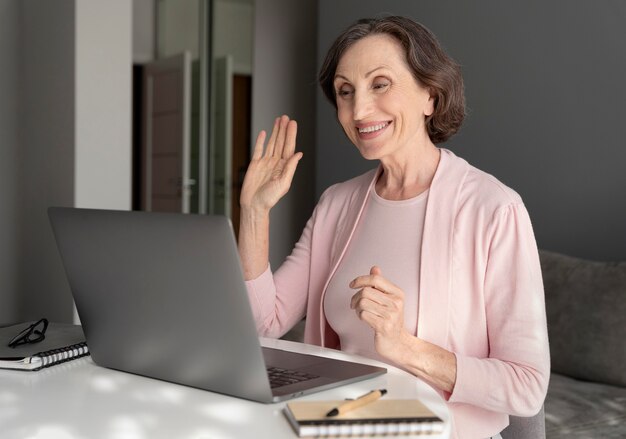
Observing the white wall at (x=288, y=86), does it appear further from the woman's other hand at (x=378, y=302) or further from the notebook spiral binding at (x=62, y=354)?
the woman's other hand at (x=378, y=302)

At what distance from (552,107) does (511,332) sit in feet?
7.08

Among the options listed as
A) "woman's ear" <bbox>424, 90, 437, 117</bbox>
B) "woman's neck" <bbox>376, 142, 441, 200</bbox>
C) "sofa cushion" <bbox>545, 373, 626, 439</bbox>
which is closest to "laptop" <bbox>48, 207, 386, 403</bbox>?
"woman's neck" <bbox>376, 142, 441, 200</bbox>

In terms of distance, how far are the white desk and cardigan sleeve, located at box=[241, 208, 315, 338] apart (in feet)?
1.67

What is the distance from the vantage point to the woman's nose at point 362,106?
5.82 feet

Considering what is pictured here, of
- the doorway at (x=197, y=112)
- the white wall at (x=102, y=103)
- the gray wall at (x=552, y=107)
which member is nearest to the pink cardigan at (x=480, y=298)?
the gray wall at (x=552, y=107)

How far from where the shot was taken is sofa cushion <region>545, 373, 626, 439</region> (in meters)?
2.32

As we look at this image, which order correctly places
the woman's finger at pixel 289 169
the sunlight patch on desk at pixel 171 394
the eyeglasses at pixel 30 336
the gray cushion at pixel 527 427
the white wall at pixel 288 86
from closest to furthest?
the sunlight patch on desk at pixel 171 394 → the eyeglasses at pixel 30 336 → the gray cushion at pixel 527 427 → the woman's finger at pixel 289 169 → the white wall at pixel 288 86

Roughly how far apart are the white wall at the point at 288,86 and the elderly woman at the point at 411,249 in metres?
4.08

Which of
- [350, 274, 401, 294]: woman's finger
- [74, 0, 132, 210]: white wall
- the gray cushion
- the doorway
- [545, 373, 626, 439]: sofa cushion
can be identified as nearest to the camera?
[350, 274, 401, 294]: woman's finger

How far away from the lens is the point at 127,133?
446 centimetres

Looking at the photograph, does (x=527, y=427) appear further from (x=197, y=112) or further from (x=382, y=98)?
(x=197, y=112)

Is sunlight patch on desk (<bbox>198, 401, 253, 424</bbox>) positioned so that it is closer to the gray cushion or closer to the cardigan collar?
the cardigan collar

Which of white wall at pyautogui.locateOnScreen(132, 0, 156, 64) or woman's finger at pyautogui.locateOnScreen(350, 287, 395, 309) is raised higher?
white wall at pyautogui.locateOnScreen(132, 0, 156, 64)

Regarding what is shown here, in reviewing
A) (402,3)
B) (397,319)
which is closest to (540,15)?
(402,3)
